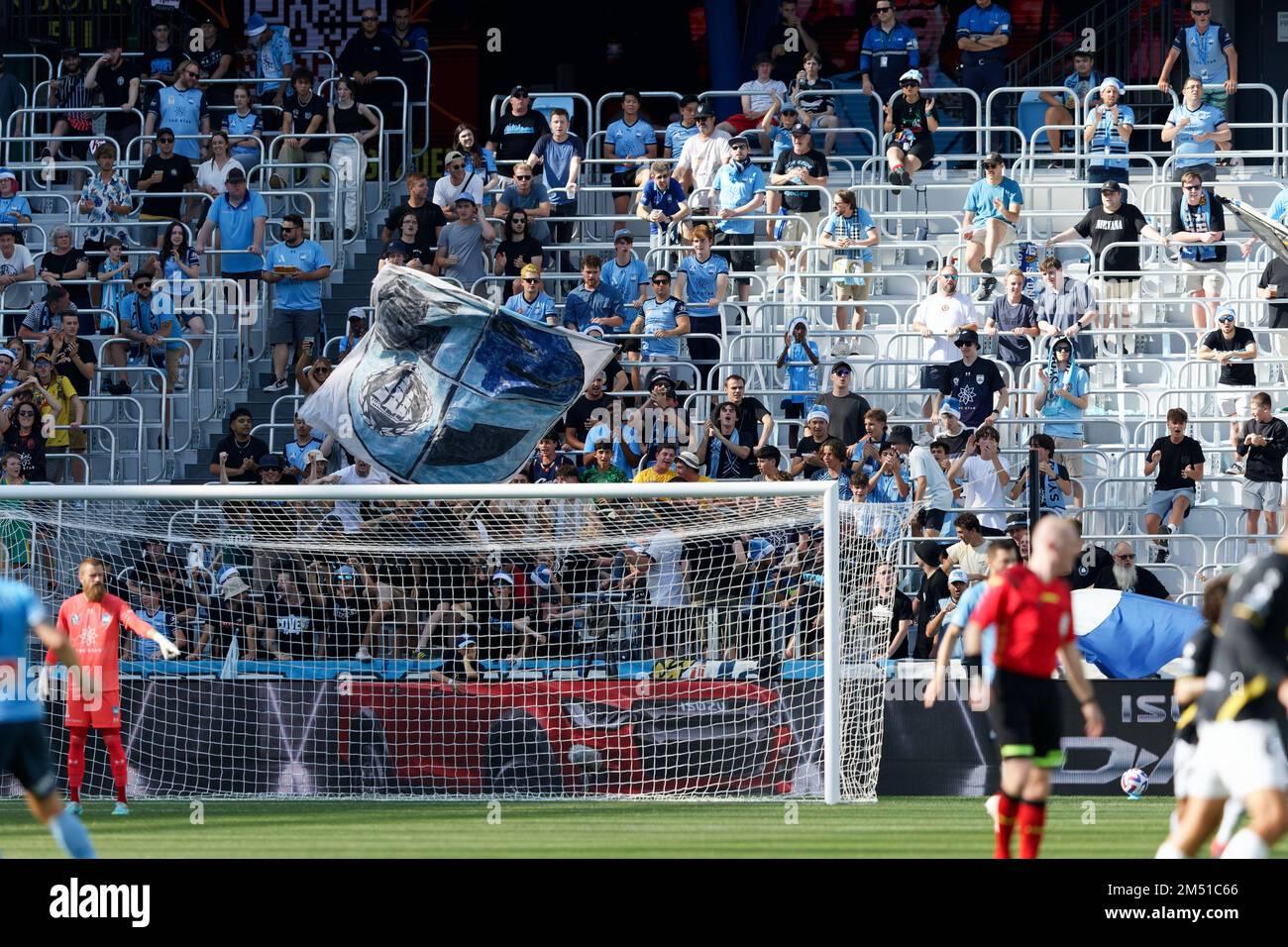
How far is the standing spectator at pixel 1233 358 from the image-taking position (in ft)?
61.2

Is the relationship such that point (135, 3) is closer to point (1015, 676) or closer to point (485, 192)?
point (485, 192)

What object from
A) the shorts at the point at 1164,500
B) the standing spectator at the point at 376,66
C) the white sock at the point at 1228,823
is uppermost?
the standing spectator at the point at 376,66

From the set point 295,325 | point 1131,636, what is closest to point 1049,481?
point 1131,636

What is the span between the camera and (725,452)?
58.1 feet

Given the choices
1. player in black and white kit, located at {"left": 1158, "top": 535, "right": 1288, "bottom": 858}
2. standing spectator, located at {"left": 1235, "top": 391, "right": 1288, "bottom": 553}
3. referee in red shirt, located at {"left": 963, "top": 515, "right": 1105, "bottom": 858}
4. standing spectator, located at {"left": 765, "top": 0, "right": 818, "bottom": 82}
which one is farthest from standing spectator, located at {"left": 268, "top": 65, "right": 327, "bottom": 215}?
player in black and white kit, located at {"left": 1158, "top": 535, "right": 1288, "bottom": 858}

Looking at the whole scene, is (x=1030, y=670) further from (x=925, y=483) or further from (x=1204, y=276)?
(x=1204, y=276)

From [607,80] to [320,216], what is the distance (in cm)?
569

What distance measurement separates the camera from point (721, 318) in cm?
1953

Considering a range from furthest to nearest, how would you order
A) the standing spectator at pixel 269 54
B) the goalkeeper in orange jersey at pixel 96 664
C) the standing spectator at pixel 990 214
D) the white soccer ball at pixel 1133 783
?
the standing spectator at pixel 269 54, the standing spectator at pixel 990 214, the white soccer ball at pixel 1133 783, the goalkeeper in orange jersey at pixel 96 664

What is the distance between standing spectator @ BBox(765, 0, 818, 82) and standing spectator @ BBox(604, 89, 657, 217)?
1.95 meters

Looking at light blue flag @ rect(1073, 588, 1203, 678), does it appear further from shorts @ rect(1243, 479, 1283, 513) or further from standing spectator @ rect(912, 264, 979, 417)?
standing spectator @ rect(912, 264, 979, 417)

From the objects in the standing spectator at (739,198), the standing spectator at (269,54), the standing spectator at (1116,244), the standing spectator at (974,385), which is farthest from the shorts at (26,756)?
the standing spectator at (269,54)

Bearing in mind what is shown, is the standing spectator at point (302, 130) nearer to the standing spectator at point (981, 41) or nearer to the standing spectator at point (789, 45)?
the standing spectator at point (789, 45)

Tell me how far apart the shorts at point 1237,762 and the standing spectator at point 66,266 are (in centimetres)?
1418
